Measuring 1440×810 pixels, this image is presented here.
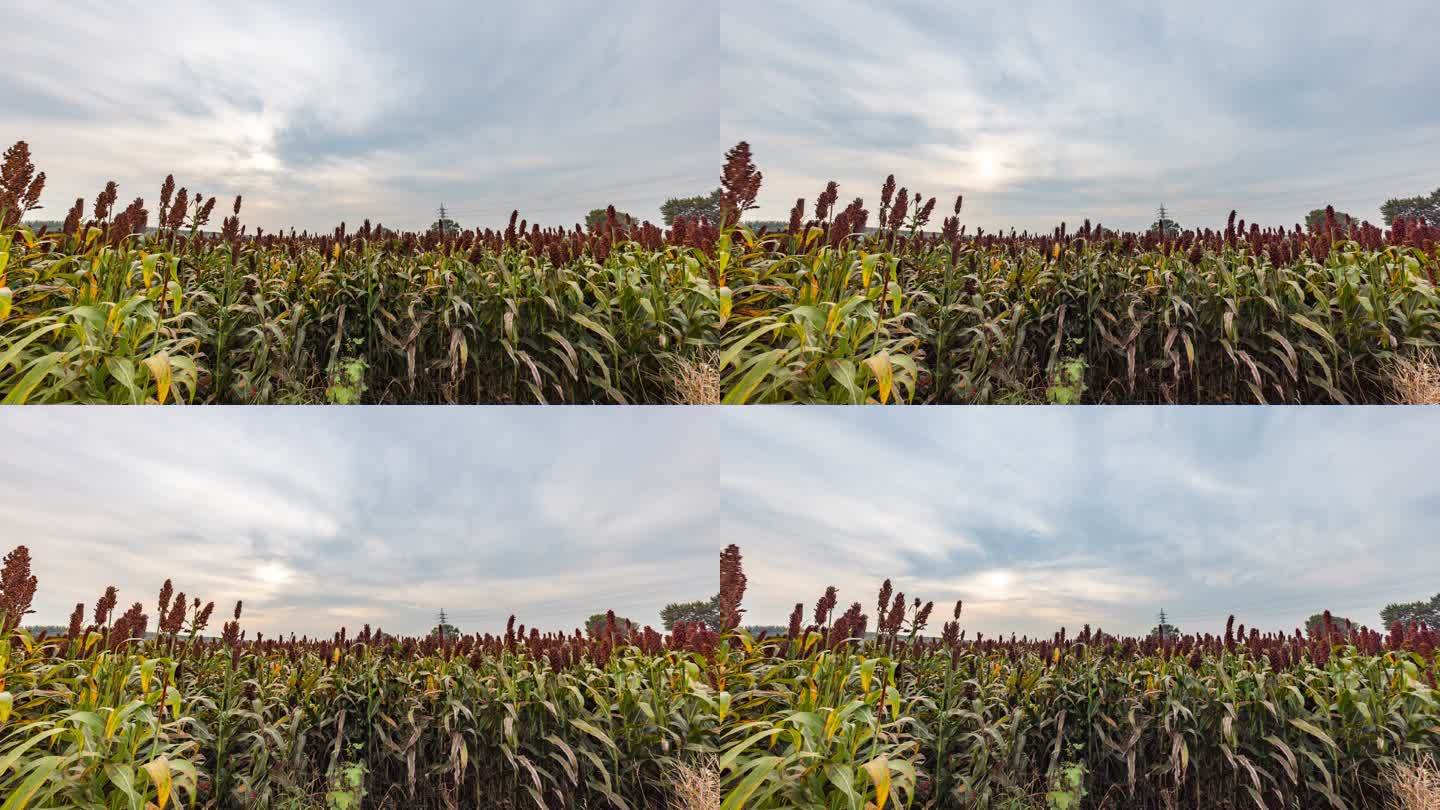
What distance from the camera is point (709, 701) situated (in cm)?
402

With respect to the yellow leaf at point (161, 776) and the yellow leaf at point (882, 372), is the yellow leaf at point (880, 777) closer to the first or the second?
the yellow leaf at point (882, 372)

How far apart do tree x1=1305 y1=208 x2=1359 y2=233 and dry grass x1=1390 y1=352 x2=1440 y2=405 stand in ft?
5.47

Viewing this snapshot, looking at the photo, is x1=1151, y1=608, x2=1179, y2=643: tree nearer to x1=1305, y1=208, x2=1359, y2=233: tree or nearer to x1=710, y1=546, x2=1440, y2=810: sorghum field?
x1=710, y1=546, x2=1440, y2=810: sorghum field

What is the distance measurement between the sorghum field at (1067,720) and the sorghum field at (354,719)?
0.34 meters

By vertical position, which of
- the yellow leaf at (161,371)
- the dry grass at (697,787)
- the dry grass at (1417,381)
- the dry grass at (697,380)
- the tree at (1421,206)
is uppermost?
the tree at (1421,206)

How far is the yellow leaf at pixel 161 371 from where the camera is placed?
3713mm

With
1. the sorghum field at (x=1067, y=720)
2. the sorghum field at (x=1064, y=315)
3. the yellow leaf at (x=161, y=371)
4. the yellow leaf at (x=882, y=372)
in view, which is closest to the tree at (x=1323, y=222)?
the sorghum field at (x=1064, y=315)

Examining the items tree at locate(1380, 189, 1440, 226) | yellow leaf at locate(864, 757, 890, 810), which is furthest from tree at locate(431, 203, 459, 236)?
tree at locate(1380, 189, 1440, 226)

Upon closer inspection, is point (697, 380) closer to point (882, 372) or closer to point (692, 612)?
point (882, 372)

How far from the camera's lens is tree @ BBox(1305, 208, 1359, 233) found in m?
5.79

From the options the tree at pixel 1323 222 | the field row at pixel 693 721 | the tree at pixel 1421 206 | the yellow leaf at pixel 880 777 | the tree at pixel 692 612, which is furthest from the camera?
the tree at pixel 1421 206

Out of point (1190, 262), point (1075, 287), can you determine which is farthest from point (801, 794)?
point (1190, 262)

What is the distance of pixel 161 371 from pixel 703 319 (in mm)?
2254

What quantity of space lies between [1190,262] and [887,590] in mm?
2531
